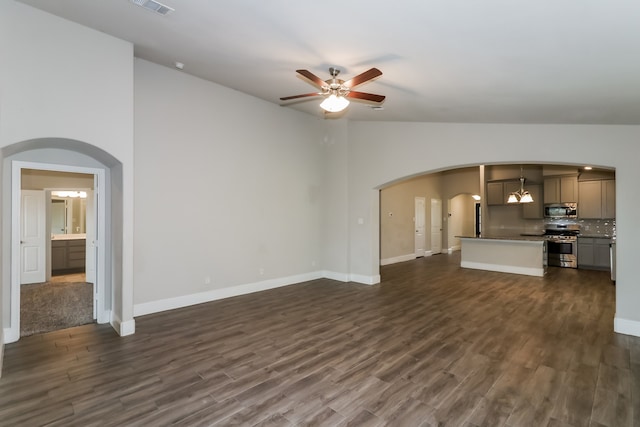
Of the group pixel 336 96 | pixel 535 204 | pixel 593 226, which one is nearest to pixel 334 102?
pixel 336 96

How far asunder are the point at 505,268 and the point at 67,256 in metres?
10.8

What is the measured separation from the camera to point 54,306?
16.2 feet

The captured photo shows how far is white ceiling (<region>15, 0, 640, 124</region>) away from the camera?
2191 millimetres

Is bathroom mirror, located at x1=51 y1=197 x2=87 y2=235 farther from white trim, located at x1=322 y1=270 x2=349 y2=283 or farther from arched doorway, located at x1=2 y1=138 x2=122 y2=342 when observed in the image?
white trim, located at x1=322 y1=270 x2=349 y2=283

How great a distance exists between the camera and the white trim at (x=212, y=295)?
4.62 m

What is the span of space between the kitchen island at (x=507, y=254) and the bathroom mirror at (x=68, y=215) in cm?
1052

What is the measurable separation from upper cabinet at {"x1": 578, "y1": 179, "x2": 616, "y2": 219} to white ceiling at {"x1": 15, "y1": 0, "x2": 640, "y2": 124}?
6.11m

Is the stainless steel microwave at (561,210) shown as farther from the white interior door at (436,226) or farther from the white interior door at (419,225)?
the white interior door at (419,225)

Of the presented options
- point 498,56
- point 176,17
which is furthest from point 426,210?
point 176,17

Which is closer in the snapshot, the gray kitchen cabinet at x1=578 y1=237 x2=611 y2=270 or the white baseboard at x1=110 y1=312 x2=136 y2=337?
the white baseboard at x1=110 y1=312 x2=136 y2=337

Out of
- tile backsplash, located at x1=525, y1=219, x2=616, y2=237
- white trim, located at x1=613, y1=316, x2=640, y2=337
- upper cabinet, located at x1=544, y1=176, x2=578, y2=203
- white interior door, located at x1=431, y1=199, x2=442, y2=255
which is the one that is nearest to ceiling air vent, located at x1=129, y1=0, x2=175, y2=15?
white trim, located at x1=613, y1=316, x2=640, y2=337

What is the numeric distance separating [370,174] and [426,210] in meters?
5.39

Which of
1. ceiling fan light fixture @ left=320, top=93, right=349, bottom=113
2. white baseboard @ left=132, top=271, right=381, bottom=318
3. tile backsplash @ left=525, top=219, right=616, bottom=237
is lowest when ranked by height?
white baseboard @ left=132, top=271, right=381, bottom=318

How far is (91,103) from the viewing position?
11.8ft
